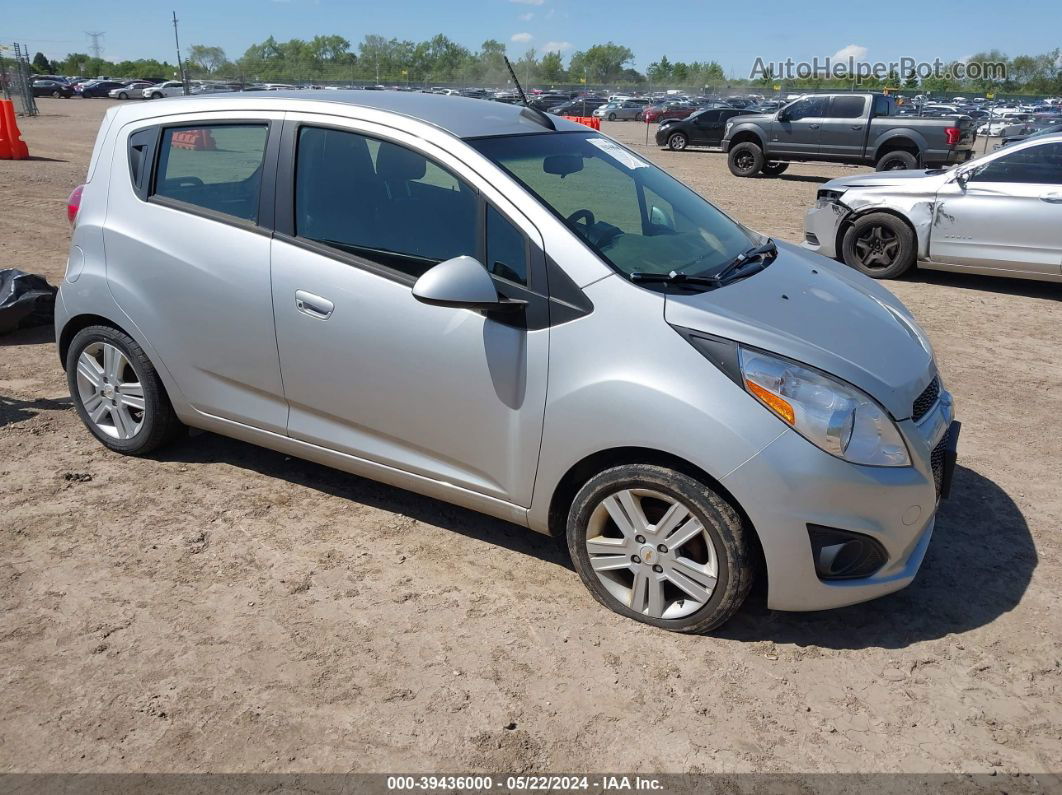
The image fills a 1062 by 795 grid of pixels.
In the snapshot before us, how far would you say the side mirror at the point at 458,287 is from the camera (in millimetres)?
3188

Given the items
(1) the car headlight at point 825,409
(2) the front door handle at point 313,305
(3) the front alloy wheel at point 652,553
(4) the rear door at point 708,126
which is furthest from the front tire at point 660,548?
(4) the rear door at point 708,126

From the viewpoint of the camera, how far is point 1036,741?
9.21ft

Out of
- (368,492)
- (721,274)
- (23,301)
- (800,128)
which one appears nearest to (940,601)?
(721,274)

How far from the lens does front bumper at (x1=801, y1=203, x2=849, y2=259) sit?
9281 mm

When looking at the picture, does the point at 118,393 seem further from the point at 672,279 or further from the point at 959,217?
the point at 959,217

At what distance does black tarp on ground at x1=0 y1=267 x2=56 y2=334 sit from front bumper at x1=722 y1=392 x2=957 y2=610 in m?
5.84

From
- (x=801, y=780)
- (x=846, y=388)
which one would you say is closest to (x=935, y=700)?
(x=801, y=780)

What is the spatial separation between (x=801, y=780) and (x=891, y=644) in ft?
2.82

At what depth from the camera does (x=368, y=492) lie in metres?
4.44

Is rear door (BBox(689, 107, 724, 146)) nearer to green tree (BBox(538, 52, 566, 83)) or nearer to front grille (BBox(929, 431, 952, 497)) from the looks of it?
front grille (BBox(929, 431, 952, 497))

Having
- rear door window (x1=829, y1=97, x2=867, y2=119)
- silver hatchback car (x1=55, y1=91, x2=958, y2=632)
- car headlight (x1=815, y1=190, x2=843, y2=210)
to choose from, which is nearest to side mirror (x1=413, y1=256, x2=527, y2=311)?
silver hatchback car (x1=55, y1=91, x2=958, y2=632)

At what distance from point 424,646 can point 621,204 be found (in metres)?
2.13

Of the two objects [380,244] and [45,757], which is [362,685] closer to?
[45,757]

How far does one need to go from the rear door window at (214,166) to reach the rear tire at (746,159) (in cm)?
1827
